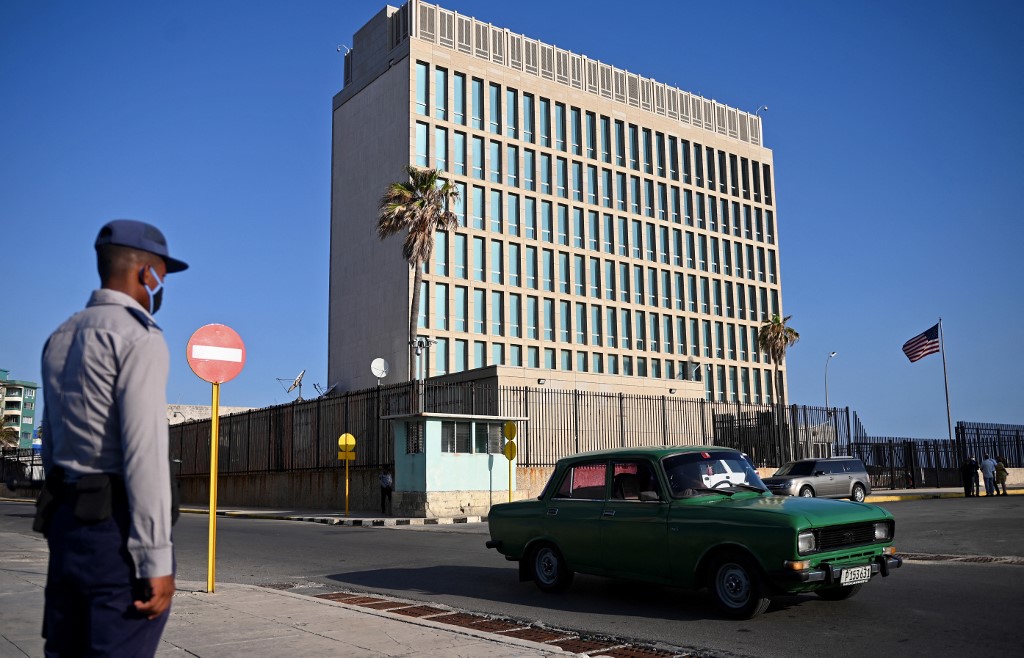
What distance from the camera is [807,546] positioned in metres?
7.59

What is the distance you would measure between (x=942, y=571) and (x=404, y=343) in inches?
1870

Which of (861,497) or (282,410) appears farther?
(282,410)

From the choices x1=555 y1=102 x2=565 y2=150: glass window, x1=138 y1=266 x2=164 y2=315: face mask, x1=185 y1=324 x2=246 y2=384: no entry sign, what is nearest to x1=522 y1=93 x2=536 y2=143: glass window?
x1=555 y1=102 x2=565 y2=150: glass window

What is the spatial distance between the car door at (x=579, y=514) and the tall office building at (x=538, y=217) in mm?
43178

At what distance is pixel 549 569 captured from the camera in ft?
32.0

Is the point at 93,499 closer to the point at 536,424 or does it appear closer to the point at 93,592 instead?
the point at 93,592

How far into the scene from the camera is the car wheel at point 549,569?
962cm

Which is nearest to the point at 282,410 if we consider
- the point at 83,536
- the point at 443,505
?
the point at 443,505

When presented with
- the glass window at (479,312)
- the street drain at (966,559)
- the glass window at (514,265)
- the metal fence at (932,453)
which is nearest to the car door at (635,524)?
the street drain at (966,559)

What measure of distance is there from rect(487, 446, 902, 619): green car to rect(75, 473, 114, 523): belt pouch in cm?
609

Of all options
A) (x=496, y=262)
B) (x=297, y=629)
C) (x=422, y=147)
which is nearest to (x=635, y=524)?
(x=297, y=629)

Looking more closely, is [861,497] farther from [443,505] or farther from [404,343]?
[404,343]

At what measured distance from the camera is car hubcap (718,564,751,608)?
7848mm

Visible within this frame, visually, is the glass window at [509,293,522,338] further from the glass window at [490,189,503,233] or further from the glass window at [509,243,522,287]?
the glass window at [490,189,503,233]
